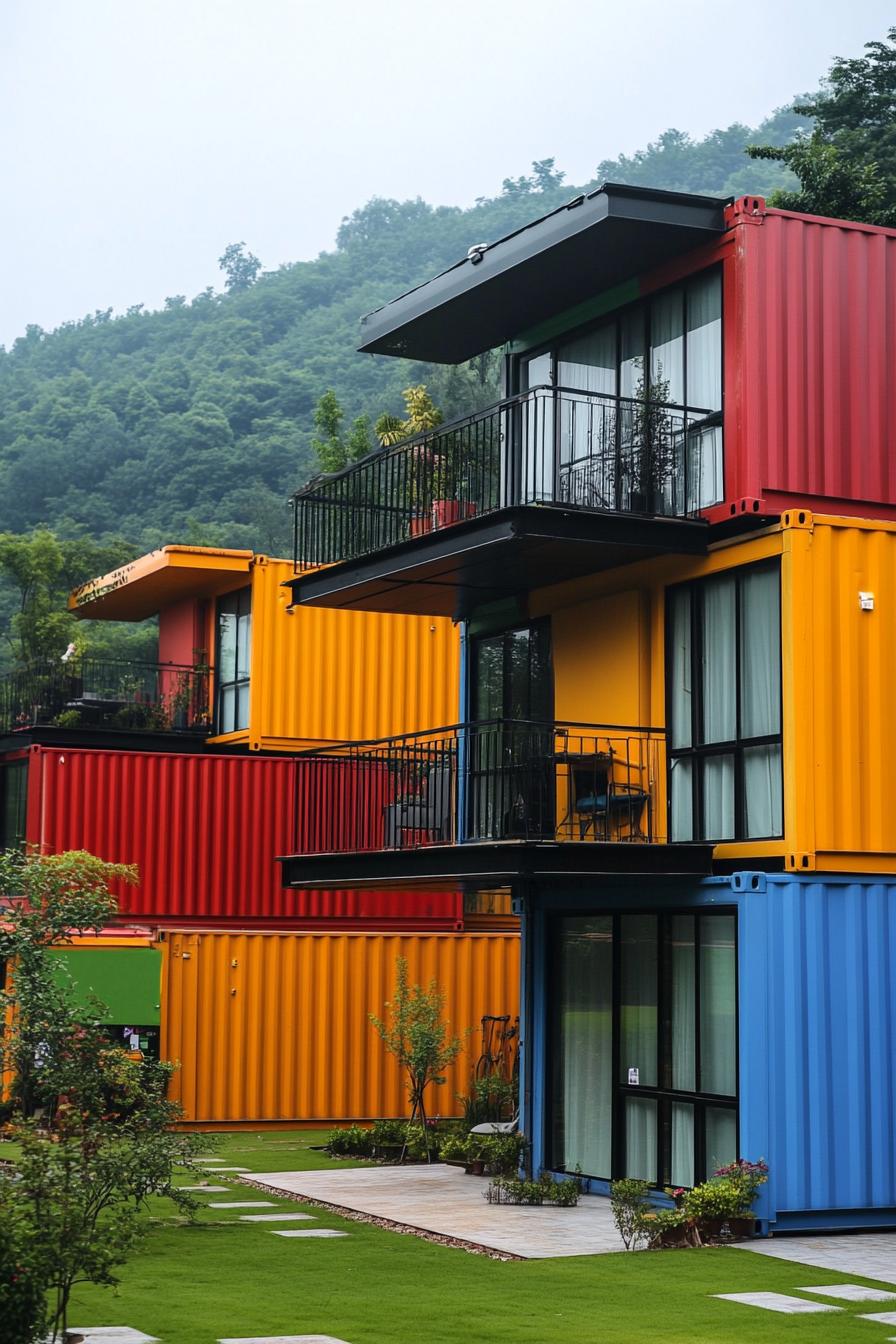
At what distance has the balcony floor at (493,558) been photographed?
15977mm

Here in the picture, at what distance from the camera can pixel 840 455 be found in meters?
16.2

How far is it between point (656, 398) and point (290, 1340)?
10023 mm

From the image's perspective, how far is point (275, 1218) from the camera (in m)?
15.3

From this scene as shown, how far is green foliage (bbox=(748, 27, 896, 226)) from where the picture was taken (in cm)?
3072

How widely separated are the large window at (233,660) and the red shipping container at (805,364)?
43.7 ft

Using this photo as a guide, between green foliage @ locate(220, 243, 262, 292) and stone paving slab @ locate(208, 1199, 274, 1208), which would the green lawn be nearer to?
stone paving slab @ locate(208, 1199, 274, 1208)

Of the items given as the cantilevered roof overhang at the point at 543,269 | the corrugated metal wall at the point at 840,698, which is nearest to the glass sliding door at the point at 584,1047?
the corrugated metal wall at the point at 840,698

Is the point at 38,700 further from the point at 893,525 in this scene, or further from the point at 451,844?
the point at 893,525

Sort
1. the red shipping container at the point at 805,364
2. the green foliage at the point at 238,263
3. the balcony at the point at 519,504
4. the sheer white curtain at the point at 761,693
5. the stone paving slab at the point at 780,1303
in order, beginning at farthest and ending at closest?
the green foliage at the point at 238,263
the balcony at the point at 519,504
the red shipping container at the point at 805,364
the sheer white curtain at the point at 761,693
the stone paving slab at the point at 780,1303

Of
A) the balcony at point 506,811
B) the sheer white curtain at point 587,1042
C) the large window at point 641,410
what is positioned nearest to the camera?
the balcony at point 506,811

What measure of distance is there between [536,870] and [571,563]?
3.35 meters

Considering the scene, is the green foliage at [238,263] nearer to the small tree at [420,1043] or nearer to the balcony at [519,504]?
the small tree at [420,1043]

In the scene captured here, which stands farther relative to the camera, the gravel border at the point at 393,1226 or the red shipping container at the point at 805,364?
the red shipping container at the point at 805,364

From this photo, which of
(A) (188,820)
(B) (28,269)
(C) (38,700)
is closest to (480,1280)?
(A) (188,820)
